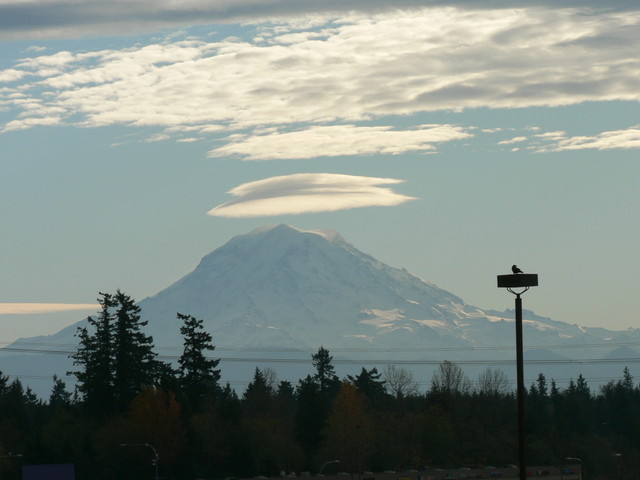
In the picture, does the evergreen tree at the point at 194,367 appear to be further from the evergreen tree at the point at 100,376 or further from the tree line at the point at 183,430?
the evergreen tree at the point at 100,376

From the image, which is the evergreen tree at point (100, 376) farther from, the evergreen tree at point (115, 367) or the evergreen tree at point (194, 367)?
the evergreen tree at point (194, 367)

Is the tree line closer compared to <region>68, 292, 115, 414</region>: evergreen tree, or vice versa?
the tree line

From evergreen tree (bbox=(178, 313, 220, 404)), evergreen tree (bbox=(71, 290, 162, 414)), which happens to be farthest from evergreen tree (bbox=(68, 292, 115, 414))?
evergreen tree (bbox=(178, 313, 220, 404))

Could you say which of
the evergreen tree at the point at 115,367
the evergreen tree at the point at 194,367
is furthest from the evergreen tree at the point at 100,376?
the evergreen tree at the point at 194,367

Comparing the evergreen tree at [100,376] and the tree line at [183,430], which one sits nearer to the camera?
the tree line at [183,430]

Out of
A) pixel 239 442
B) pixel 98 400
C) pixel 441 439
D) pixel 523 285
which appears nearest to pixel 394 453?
pixel 441 439

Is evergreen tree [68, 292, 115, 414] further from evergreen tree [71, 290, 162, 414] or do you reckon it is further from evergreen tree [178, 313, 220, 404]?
evergreen tree [178, 313, 220, 404]

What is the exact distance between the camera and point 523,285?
127ft

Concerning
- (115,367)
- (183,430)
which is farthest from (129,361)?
(183,430)

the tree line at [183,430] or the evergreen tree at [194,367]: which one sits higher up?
the evergreen tree at [194,367]

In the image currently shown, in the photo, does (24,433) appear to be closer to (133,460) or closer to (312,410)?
(133,460)

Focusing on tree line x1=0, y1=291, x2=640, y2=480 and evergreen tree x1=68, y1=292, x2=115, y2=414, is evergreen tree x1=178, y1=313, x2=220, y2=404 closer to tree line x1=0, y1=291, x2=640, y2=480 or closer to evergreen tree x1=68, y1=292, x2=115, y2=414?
tree line x1=0, y1=291, x2=640, y2=480

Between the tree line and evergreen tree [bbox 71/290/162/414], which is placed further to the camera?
evergreen tree [bbox 71/290/162/414]

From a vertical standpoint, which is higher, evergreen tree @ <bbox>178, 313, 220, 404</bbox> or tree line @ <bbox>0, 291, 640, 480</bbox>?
evergreen tree @ <bbox>178, 313, 220, 404</bbox>
